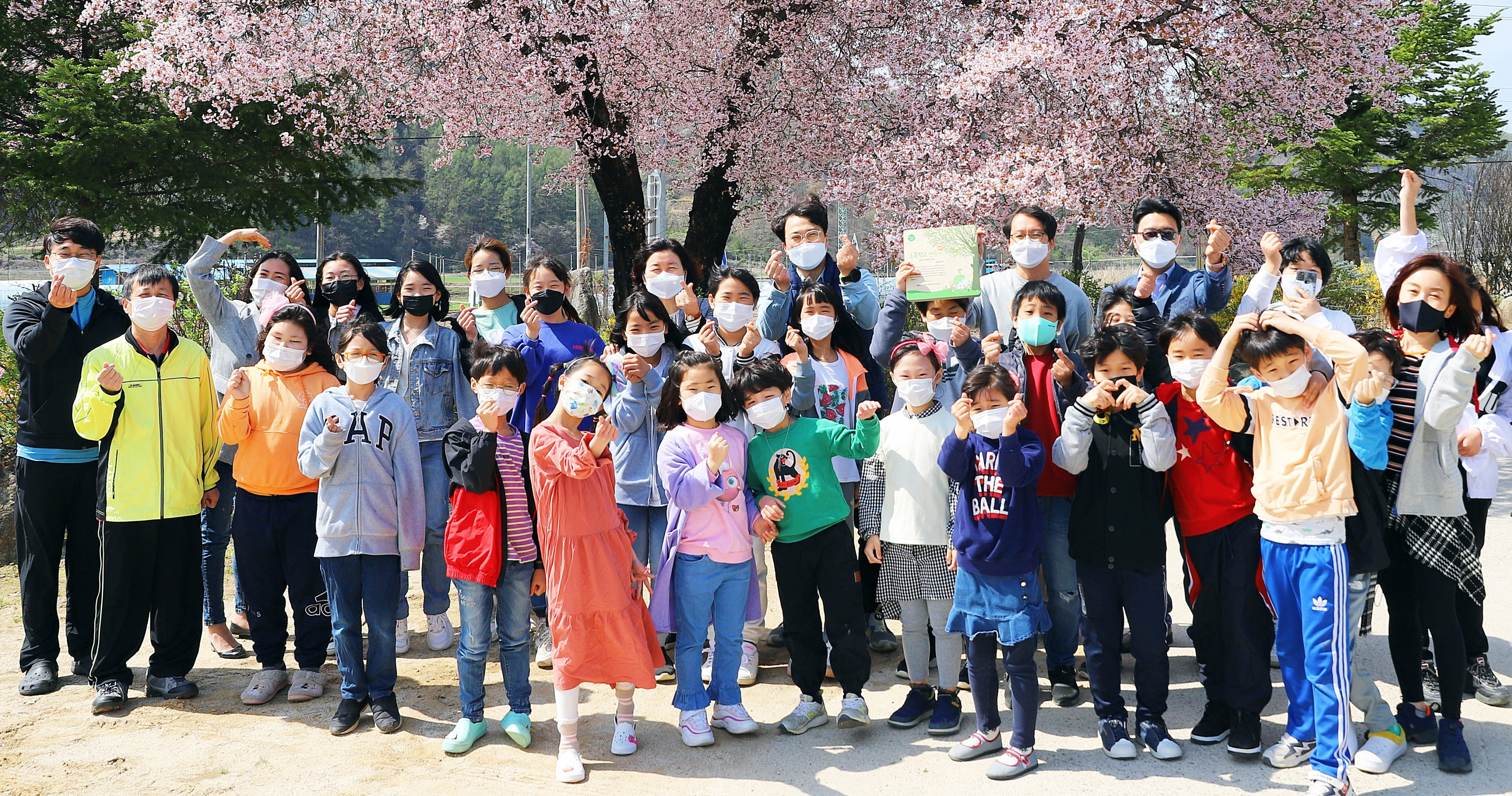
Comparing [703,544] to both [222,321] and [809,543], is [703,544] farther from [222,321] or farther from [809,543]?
[222,321]

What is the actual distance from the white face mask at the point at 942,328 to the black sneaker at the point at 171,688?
142 inches

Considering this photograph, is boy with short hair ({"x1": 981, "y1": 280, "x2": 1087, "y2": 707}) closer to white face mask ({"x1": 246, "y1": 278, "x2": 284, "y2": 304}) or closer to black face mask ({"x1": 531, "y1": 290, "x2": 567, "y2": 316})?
black face mask ({"x1": 531, "y1": 290, "x2": 567, "y2": 316})

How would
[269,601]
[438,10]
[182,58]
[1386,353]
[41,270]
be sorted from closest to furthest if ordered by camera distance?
[1386,353] → [269,601] → [438,10] → [182,58] → [41,270]

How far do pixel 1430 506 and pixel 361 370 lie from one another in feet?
13.3

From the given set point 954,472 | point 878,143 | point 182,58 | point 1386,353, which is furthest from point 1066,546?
point 182,58

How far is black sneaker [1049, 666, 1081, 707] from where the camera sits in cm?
429

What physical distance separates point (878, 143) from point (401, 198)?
7295 cm

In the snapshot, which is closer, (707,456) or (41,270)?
(707,456)

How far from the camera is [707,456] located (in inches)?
151

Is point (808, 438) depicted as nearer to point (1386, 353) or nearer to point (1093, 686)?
point (1093, 686)

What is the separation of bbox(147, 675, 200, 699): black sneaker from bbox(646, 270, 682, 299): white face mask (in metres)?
2.70

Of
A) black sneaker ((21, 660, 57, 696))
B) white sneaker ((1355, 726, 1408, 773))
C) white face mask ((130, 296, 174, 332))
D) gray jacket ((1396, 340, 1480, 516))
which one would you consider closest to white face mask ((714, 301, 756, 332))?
white face mask ((130, 296, 174, 332))

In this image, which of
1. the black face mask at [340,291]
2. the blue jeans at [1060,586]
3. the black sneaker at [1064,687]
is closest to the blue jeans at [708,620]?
the blue jeans at [1060,586]

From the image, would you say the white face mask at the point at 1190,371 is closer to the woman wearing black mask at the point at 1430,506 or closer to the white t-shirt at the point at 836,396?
the woman wearing black mask at the point at 1430,506
